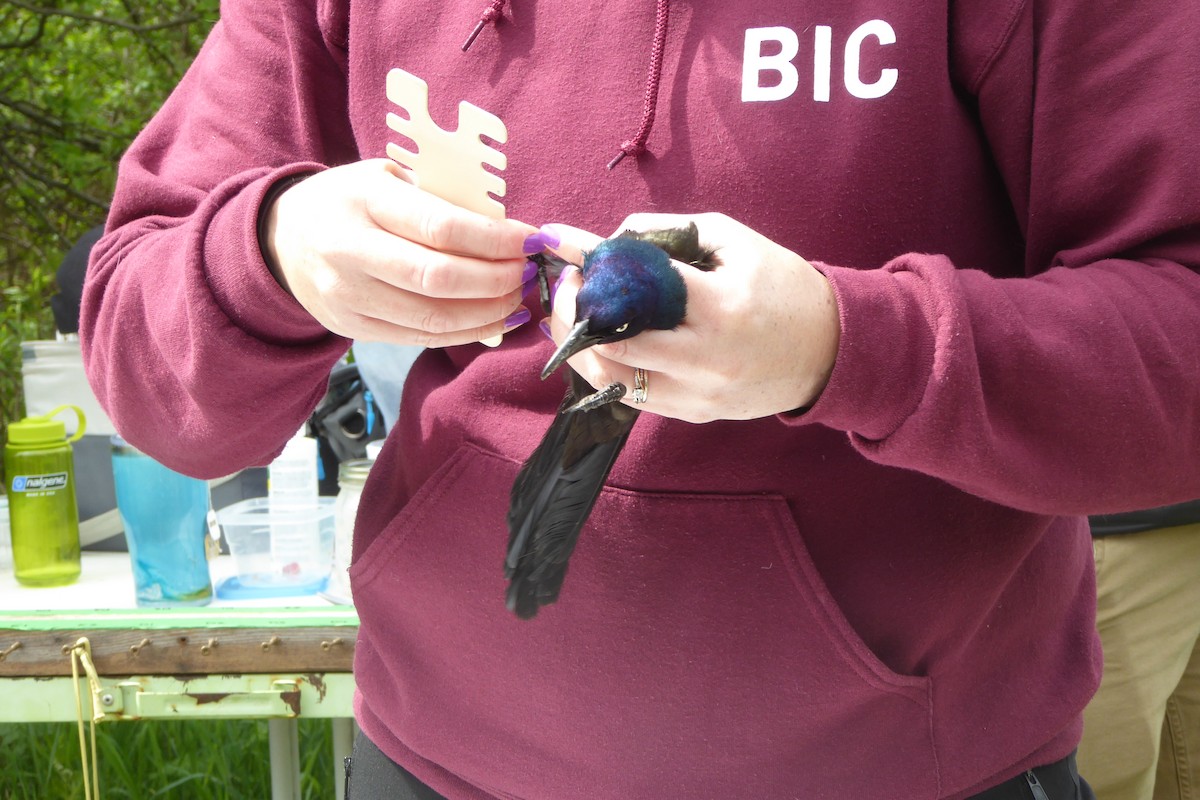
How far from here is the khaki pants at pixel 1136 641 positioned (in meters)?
2.48

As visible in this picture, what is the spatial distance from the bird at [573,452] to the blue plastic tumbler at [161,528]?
1387 millimetres

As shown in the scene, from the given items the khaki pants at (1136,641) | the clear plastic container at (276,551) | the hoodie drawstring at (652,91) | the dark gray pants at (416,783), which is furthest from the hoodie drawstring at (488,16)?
the khaki pants at (1136,641)

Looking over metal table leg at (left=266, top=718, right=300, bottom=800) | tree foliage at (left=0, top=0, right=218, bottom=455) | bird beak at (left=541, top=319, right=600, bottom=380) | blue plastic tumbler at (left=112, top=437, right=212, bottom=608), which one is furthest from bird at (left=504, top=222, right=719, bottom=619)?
tree foliage at (left=0, top=0, right=218, bottom=455)

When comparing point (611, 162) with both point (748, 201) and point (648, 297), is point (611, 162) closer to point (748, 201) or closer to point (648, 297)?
point (748, 201)

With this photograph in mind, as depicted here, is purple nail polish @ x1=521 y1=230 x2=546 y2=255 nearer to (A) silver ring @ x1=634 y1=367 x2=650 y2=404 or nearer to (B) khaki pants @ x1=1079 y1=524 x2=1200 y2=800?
(A) silver ring @ x1=634 y1=367 x2=650 y2=404

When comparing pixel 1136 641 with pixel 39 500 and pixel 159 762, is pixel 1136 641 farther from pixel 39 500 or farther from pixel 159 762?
pixel 159 762

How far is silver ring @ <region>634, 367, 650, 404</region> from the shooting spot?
0.80 metres

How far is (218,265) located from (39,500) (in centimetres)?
161

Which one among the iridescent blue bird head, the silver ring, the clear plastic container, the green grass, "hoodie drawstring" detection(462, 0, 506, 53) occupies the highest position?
"hoodie drawstring" detection(462, 0, 506, 53)

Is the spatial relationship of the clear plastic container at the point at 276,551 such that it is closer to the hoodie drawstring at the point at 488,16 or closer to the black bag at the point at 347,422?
the black bag at the point at 347,422

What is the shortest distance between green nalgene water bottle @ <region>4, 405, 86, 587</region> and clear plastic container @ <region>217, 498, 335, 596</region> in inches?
12.8

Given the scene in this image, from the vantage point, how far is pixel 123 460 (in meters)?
2.10

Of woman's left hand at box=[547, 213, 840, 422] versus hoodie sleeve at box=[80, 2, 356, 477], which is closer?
woman's left hand at box=[547, 213, 840, 422]

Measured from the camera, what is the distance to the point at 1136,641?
8.18ft
